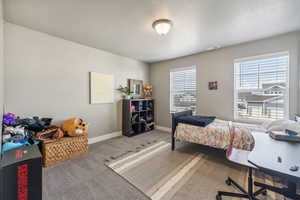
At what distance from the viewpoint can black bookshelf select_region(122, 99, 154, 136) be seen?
3.91 m

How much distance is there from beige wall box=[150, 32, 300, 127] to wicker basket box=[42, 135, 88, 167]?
2777mm

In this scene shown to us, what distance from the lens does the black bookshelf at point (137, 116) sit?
3914mm

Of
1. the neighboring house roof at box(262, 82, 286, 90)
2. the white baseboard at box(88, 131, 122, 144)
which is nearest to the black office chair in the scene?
the neighboring house roof at box(262, 82, 286, 90)

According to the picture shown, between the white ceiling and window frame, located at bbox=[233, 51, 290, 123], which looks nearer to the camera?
the white ceiling

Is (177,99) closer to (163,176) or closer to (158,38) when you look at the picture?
(158,38)

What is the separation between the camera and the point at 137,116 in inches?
167

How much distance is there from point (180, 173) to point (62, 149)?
215cm

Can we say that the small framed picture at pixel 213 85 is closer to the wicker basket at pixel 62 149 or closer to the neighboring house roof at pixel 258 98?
the neighboring house roof at pixel 258 98

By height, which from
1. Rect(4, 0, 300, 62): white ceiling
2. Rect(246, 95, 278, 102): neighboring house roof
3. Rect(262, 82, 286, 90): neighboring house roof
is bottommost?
Rect(246, 95, 278, 102): neighboring house roof

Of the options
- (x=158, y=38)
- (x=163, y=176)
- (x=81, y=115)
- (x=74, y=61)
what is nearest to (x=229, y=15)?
(x=158, y=38)

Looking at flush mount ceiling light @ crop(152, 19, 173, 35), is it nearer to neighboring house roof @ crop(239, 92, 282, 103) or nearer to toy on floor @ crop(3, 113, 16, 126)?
neighboring house roof @ crop(239, 92, 282, 103)

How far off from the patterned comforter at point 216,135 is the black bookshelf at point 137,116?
162 cm

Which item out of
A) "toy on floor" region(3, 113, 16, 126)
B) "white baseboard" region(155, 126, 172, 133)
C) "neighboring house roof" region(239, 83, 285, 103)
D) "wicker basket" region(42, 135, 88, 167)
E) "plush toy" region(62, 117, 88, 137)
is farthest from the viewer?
"white baseboard" region(155, 126, 172, 133)

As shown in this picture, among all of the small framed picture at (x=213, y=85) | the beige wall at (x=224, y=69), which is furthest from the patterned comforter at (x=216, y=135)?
the small framed picture at (x=213, y=85)
